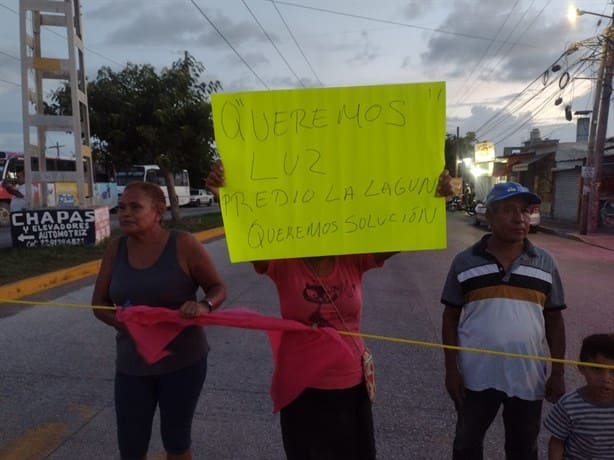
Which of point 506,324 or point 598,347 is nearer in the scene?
point 598,347

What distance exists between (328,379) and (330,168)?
858mm

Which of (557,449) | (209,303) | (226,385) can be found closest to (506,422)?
(557,449)

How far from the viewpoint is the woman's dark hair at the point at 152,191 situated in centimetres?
244

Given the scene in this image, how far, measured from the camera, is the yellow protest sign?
222 centimetres

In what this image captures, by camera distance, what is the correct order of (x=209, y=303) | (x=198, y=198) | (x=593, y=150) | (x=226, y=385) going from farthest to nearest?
(x=198, y=198) < (x=593, y=150) < (x=226, y=385) < (x=209, y=303)

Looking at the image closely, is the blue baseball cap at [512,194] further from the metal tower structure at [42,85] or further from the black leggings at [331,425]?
the metal tower structure at [42,85]

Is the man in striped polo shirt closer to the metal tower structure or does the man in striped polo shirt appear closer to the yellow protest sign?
the yellow protest sign

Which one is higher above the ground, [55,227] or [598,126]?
[598,126]

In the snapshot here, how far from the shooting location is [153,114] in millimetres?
18578

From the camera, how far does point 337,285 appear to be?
7.20 feet

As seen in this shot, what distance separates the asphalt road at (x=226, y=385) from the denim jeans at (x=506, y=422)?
2.74 feet

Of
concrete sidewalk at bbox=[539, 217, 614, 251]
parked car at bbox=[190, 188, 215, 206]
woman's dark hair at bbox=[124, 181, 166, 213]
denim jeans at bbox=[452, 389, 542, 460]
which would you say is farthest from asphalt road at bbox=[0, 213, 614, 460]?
parked car at bbox=[190, 188, 215, 206]

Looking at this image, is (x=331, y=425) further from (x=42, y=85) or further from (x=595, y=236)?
(x=595, y=236)

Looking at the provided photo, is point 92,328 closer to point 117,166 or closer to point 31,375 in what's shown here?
point 31,375
